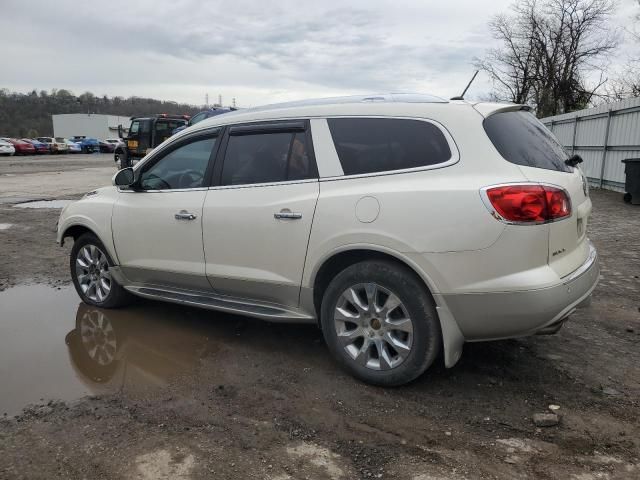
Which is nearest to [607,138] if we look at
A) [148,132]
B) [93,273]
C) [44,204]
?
[93,273]

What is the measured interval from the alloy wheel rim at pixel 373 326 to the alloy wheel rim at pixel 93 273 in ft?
8.33

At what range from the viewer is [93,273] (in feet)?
17.1

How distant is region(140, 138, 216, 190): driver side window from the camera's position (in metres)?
4.39

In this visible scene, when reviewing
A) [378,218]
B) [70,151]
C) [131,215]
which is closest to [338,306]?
[378,218]

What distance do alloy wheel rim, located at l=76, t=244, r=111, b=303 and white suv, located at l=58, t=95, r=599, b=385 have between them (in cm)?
84

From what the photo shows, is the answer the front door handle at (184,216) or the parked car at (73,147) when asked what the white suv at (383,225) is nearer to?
the front door handle at (184,216)

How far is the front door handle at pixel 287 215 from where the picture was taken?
3.68m

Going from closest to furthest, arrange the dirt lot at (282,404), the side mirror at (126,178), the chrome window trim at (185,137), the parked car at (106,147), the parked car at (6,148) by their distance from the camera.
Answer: the dirt lot at (282,404), the chrome window trim at (185,137), the side mirror at (126,178), the parked car at (6,148), the parked car at (106,147)

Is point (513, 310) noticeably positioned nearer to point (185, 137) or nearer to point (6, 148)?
point (185, 137)

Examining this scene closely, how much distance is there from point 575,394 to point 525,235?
3.78 ft

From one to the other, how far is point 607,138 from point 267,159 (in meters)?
14.0

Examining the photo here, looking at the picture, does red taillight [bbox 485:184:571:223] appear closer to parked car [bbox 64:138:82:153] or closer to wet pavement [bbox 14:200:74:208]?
wet pavement [bbox 14:200:74:208]

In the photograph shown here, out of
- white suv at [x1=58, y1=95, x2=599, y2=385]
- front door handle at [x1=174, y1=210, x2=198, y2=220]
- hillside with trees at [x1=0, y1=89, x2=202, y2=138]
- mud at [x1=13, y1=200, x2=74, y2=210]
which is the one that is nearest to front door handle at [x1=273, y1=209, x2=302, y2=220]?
white suv at [x1=58, y1=95, x2=599, y2=385]

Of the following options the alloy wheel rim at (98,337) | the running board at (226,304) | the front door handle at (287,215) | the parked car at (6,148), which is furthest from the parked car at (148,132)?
the parked car at (6,148)
